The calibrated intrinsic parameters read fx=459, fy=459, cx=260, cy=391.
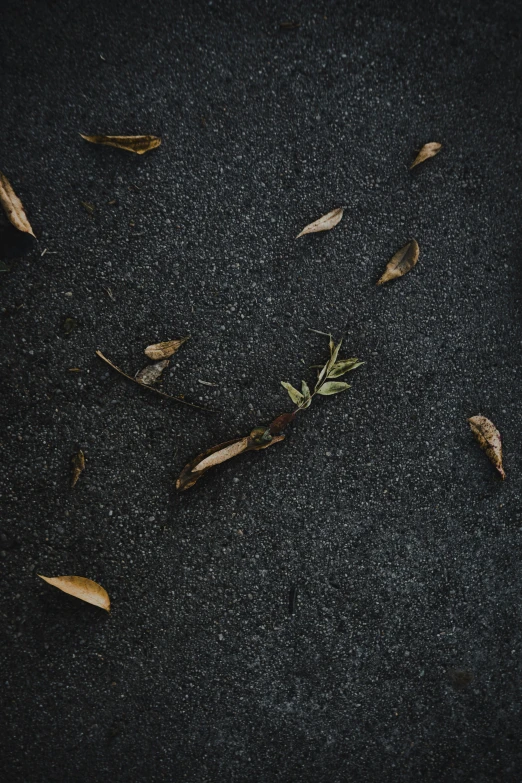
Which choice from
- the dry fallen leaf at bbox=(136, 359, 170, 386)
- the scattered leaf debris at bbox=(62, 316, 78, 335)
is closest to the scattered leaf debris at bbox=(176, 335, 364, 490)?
the dry fallen leaf at bbox=(136, 359, 170, 386)

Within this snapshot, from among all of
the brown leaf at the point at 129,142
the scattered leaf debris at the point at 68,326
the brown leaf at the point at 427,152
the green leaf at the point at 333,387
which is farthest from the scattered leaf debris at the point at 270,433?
the brown leaf at the point at 129,142

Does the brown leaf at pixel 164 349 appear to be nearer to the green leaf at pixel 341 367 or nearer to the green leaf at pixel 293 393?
the green leaf at pixel 293 393

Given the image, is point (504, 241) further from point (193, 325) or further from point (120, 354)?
point (120, 354)

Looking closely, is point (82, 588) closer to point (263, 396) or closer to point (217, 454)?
point (217, 454)

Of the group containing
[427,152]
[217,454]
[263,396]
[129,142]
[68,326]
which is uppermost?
[129,142]

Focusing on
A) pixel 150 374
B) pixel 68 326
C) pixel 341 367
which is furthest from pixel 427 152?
pixel 68 326

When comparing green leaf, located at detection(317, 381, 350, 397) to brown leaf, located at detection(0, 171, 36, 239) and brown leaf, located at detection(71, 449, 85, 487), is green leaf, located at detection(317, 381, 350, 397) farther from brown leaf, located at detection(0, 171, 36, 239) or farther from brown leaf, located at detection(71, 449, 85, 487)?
brown leaf, located at detection(0, 171, 36, 239)

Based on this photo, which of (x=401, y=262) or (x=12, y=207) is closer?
(x=12, y=207)
